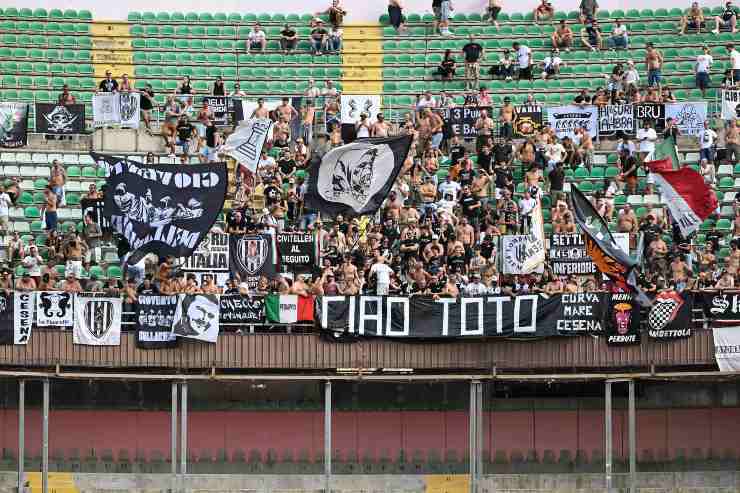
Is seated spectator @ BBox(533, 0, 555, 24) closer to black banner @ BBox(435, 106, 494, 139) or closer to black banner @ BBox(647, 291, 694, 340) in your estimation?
black banner @ BBox(435, 106, 494, 139)

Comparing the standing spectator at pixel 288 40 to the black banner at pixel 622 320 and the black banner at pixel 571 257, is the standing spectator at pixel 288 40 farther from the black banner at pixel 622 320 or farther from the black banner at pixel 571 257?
the black banner at pixel 622 320

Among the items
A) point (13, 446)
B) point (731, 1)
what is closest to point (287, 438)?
point (13, 446)

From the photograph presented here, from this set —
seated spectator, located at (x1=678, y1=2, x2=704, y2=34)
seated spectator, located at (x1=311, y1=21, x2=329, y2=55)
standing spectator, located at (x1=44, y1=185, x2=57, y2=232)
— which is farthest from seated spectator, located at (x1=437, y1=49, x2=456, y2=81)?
standing spectator, located at (x1=44, y1=185, x2=57, y2=232)

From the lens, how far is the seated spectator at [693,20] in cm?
5156

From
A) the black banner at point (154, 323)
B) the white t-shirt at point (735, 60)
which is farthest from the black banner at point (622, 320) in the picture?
the white t-shirt at point (735, 60)

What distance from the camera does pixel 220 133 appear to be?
152ft

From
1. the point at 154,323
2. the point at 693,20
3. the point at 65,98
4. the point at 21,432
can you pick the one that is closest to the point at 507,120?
the point at 693,20

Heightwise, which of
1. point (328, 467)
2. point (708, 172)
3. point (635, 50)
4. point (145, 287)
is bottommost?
point (328, 467)

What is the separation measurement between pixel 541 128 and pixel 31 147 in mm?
13446

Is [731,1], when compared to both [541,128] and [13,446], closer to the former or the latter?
[541,128]

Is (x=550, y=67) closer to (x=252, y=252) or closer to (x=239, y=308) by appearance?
(x=252, y=252)

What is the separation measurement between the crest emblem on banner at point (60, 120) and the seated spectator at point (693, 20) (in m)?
17.8

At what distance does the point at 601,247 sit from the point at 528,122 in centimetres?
865

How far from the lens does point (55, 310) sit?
128 ft
